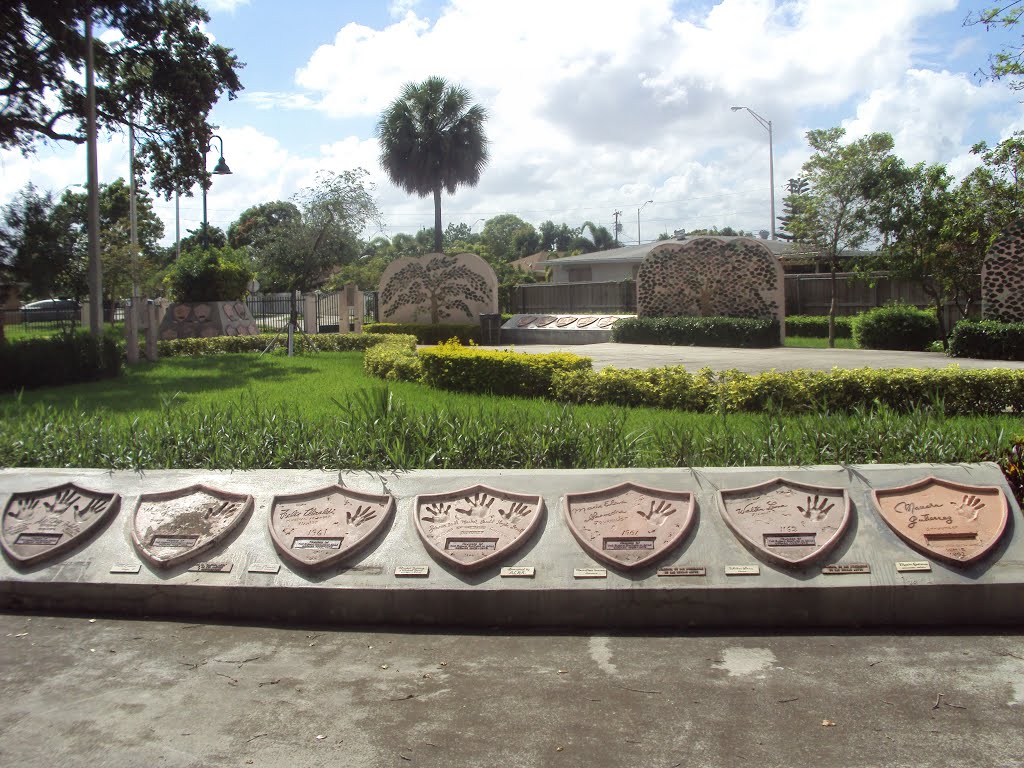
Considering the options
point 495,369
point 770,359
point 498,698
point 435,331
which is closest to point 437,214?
point 435,331

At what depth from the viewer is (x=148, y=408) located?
1102 centimetres

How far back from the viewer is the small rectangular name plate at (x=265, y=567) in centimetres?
476

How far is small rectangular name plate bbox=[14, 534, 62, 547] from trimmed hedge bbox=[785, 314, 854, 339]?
23.2 m

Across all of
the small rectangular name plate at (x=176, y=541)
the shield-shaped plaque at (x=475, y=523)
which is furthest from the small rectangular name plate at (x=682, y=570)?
the small rectangular name plate at (x=176, y=541)

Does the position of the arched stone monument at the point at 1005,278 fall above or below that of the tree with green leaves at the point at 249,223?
below

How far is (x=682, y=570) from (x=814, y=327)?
22804mm

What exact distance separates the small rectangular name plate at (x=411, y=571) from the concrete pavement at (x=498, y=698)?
1.04ft

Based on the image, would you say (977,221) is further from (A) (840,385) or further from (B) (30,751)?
(B) (30,751)

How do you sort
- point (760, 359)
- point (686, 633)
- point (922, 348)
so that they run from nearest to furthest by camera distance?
1. point (686, 633)
2. point (760, 359)
3. point (922, 348)

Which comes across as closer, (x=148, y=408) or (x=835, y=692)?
(x=835, y=692)

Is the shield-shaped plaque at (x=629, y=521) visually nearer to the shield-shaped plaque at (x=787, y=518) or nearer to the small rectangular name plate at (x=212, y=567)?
the shield-shaped plaque at (x=787, y=518)

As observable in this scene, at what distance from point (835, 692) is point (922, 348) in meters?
19.0

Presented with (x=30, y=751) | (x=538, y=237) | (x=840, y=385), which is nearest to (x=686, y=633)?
(x=30, y=751)

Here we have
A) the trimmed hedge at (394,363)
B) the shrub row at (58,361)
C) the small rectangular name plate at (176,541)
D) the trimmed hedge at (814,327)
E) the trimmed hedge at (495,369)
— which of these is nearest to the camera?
the small rectangular name plate at (176,541)
